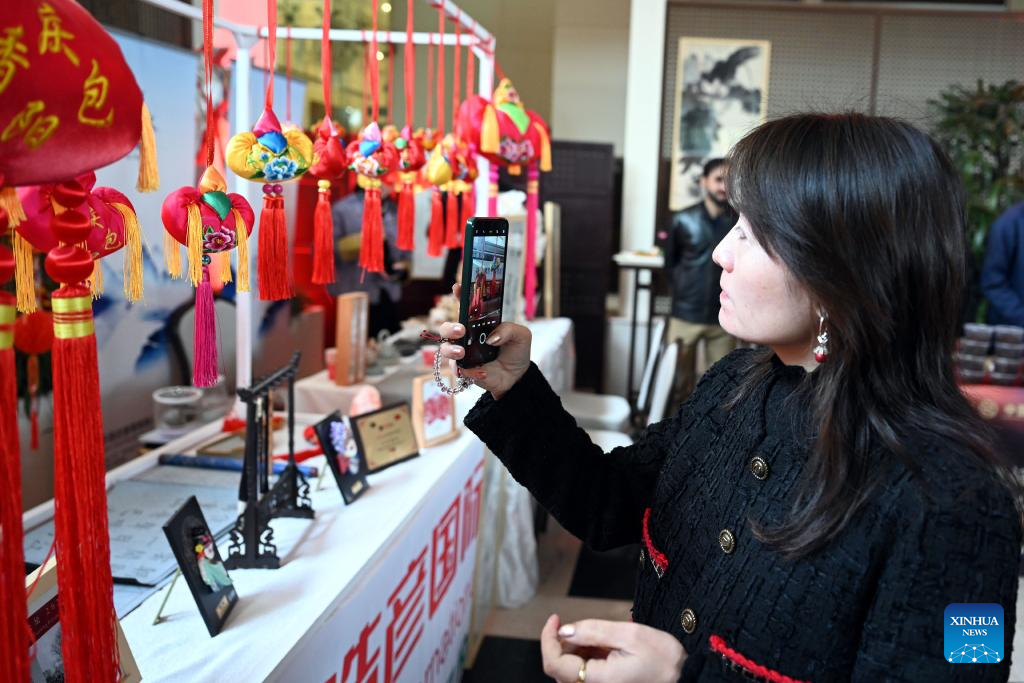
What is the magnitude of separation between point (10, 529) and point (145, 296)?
217 cm

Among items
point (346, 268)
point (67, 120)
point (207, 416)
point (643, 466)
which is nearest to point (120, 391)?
point (207, 416)

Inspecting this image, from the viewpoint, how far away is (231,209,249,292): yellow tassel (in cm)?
112

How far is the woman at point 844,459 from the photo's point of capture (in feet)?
2.43

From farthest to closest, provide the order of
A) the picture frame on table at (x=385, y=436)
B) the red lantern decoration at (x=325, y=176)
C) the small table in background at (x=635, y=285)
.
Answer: the small table in background at (x=635, y=285)
the picture frame on table at (x=385, y=436)
the red lantern decoration at (x=325, y=176)

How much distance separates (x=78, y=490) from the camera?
71 cm

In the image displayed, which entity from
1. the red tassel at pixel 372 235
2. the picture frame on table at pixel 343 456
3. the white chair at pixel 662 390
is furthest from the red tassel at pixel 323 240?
the white chair at pixel 662 390

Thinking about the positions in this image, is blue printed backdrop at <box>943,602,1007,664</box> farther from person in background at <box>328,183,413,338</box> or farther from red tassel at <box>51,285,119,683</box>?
person in background at <box>328,183,413,338</box>

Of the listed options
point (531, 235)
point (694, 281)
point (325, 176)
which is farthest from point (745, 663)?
point (694, 281)

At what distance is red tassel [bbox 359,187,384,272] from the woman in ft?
3.33

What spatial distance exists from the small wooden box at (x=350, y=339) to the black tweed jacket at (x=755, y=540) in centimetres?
177

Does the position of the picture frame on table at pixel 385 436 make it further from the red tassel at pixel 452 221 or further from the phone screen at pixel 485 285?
the phone screen at pixel 485 285

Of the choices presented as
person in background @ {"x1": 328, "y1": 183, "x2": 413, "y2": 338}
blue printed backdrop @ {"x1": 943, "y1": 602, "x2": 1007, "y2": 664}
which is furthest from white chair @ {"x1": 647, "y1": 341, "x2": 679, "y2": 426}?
blue printed backdrop @ {"x1": 943, "y1": 602, "x2": 1007, "y2": 664}

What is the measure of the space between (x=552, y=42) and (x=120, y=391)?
15.9 ft

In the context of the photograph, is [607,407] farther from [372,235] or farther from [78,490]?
[78,490]
